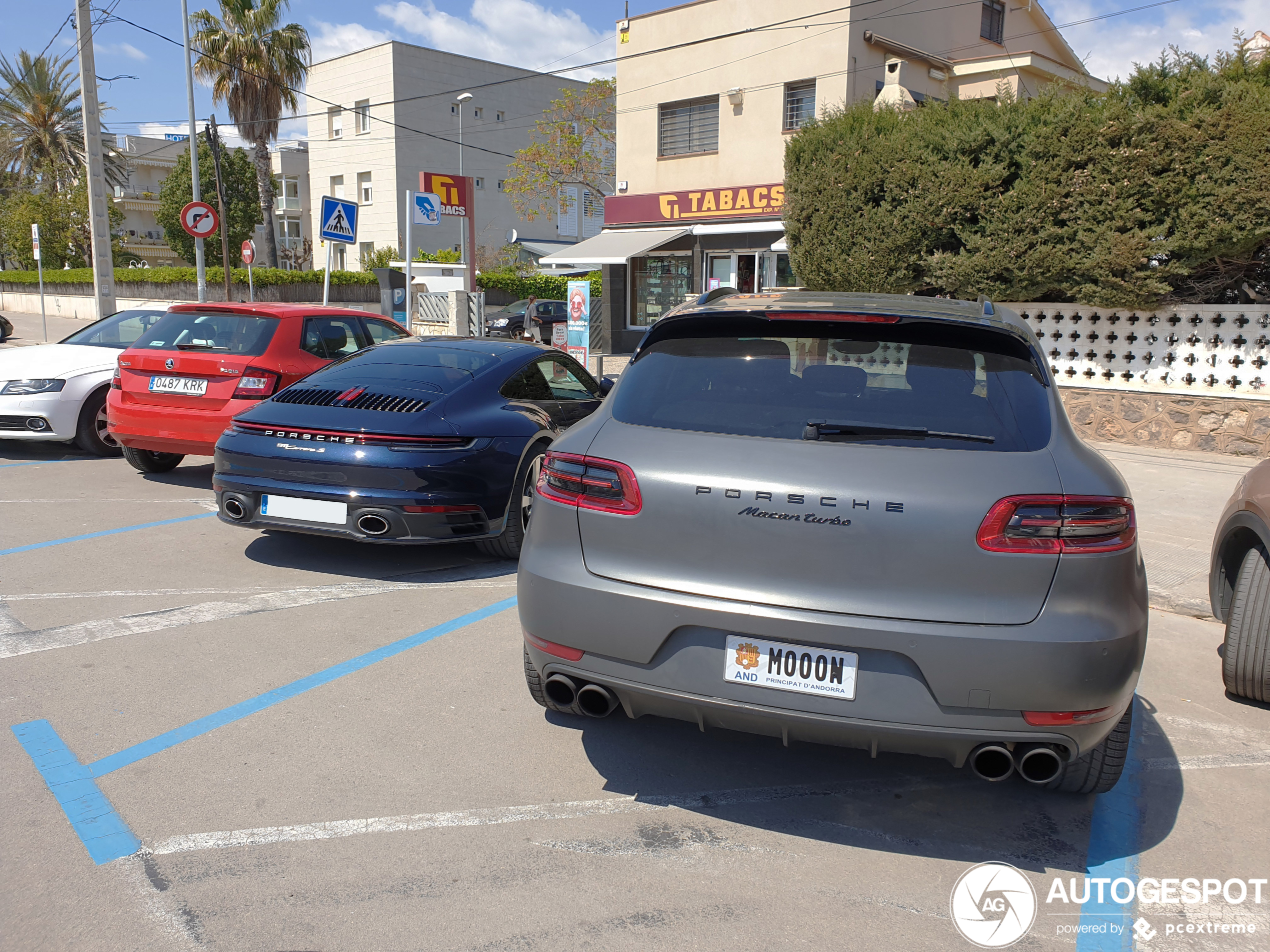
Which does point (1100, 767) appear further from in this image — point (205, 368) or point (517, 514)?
point (205, 368)

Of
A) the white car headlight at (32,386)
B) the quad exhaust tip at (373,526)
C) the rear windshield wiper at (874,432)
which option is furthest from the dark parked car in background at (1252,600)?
the white car headlight at (32,386)

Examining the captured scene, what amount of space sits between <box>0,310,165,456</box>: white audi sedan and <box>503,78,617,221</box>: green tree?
98.8 ft

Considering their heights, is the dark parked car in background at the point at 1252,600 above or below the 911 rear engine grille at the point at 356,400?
below

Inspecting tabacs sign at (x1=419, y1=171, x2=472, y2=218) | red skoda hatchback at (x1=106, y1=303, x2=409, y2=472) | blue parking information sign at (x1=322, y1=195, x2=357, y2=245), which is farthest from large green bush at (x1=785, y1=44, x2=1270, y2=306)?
tabacs sign at (x1=419, y1=171, x2=472, y2=218)

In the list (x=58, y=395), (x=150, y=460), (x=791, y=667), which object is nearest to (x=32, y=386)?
(x=58, y=395)

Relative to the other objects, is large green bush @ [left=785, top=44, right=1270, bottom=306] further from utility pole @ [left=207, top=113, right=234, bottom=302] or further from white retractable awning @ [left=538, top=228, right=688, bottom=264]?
utility pole @ [left=207, top=113, right=234, bottom=302]

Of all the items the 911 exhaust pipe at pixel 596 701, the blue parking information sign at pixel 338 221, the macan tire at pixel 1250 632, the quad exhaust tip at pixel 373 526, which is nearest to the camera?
the 911 exhaust pipe at pixel 596 701

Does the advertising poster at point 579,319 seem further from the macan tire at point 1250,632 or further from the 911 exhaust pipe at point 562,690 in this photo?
the 911 exhaust pipe at point 562,690

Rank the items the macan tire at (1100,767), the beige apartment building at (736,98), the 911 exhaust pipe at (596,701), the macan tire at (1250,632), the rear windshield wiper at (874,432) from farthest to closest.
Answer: the beige apartment building at (736,98), the macan tire at (1250,632), the macan tire at (1100,767), the 911 exhaust pipe at (596,701), the rear windshield wiper at (874,432)

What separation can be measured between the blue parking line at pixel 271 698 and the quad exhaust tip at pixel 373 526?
2.35 ft

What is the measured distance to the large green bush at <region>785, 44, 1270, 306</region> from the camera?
987cm

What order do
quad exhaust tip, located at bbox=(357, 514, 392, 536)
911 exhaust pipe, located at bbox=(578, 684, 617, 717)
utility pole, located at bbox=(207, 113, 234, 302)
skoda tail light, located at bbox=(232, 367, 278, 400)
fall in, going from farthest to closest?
utility pole, located at bbox=(207, 113, 234, 302) → skoda tail light, located at bbox=(232, 367, 278, 400) → quad exhaust tip, located at bbox=(357, 514, 392, 536) → 911 exhaust pipe, located at bbox=(578, 684, 617, 717)

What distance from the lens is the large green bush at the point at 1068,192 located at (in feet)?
32.4

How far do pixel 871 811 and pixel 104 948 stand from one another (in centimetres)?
230
